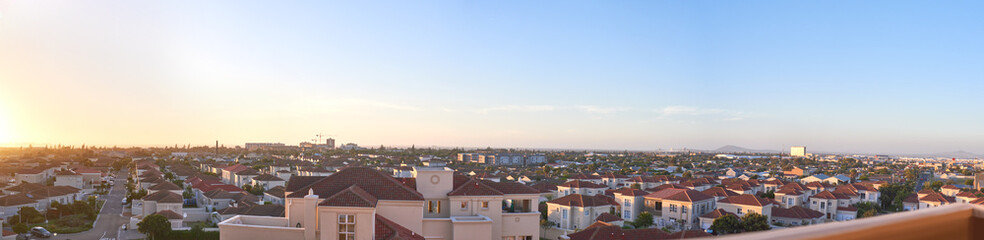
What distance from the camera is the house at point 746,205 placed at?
72.3 ft

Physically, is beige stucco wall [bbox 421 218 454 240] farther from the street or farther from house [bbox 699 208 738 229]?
the street

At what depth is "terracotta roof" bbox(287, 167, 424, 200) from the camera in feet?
34.0

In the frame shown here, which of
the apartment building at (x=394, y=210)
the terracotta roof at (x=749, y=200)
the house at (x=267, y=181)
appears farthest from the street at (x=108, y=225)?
the terracotta roof at (x=749, y=200)

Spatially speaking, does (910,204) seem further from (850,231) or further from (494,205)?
(850,231)

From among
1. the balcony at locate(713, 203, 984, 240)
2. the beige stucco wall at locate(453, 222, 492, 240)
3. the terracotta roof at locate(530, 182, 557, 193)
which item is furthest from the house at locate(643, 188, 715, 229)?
the balcony at locate(713, 203, 984, 240)

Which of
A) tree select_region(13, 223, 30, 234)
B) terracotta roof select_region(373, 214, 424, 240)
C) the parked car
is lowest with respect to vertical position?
the parked car

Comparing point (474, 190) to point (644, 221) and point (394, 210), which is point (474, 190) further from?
point (644, 221)

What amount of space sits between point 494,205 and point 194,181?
26734 mm

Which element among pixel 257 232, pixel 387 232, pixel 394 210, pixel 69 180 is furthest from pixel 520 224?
pixel 69 180

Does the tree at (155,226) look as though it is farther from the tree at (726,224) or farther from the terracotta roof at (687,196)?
the terracotta roof at (687,196)

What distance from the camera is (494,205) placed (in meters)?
12.3

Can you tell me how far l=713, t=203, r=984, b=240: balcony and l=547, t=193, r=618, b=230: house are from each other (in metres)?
21.0

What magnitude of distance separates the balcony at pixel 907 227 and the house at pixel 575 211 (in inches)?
827

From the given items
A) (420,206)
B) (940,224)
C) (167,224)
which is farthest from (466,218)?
(167,224)
